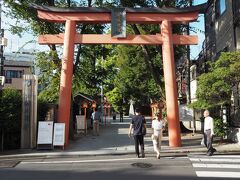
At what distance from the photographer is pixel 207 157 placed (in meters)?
14.4

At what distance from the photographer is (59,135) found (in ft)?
56.3

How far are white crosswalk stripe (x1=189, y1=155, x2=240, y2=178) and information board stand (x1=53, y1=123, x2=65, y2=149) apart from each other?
236 inches

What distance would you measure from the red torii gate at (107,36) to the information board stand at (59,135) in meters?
1.07

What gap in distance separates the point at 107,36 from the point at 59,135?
5.47m

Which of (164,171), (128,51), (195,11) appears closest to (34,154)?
(164,171)

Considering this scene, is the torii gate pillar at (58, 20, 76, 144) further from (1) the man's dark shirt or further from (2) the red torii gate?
(1) the man's dark shirt

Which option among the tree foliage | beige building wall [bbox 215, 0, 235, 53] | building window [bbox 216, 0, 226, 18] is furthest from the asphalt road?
building window [bbox 216, 0, 226, 18]

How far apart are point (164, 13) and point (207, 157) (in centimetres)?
794

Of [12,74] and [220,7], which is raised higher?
[12,74]

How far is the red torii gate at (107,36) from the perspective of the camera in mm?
18344

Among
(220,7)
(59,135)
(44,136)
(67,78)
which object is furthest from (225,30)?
(44,136)

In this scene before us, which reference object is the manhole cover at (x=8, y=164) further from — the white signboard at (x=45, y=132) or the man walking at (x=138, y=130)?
the man walking at (x=138, y=130)

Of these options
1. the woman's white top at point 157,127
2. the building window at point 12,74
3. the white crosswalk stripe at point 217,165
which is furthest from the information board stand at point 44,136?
the building window at point 12,74

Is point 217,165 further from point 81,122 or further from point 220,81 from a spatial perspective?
point 81,122
